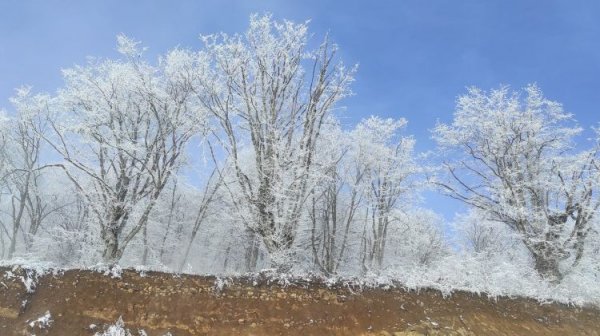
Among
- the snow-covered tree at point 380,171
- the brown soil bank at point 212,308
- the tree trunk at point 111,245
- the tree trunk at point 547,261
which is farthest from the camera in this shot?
the snow-covered tree at point 380,171

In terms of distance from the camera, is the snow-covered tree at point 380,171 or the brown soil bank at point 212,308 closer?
the brown soil bank at point 212,308

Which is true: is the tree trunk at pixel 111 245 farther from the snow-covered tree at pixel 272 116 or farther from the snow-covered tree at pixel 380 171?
the snow-covered tree at pixel 380 171

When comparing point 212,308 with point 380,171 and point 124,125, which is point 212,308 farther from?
point 380,171

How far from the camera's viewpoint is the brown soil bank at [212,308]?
10.0 m

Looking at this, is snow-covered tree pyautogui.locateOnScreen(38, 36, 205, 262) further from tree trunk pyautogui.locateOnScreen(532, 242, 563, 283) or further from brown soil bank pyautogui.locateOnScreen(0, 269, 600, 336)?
tree trunk pyautogui.locateOnScreen(532, 242, 563, 283)

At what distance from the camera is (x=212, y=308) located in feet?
35.2

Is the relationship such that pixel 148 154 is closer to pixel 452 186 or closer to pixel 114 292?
pixel 114 292

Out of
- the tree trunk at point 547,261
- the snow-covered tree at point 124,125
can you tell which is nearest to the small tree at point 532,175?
the tree trunk at point 547,261

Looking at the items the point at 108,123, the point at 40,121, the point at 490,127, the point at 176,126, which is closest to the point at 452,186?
the point at 490,127

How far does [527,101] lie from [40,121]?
85.5ft

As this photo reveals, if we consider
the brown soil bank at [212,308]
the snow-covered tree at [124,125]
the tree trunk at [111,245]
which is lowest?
the brown soil bank at [212,308]

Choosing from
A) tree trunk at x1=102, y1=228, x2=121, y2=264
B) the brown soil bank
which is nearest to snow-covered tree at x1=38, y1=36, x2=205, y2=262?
tree trunk at x1=102, y1=228, x2=121, y2=264

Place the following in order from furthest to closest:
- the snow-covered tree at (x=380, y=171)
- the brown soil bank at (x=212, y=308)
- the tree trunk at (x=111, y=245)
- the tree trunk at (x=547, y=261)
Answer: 1. the snow-covered tree at (x=380, y=171)
2. the tree trunk at (x=547, y=261)
3. the tree trunk at (x=111, y=245)
4. the brown soil bank at (x=212, y=308)

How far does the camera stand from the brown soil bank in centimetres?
1005
